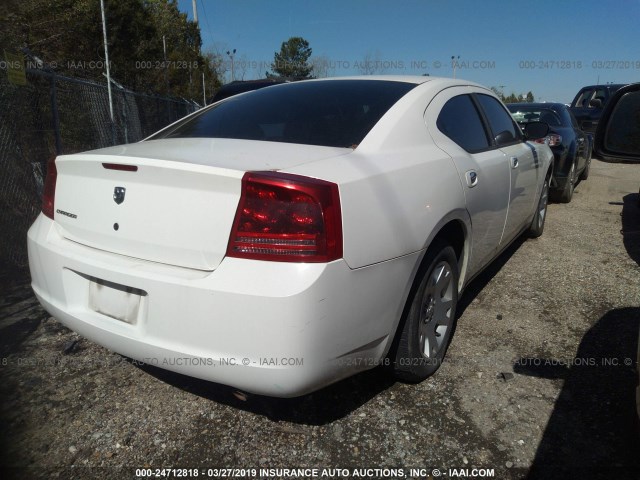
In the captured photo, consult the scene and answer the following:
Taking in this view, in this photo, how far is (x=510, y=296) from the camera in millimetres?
3701

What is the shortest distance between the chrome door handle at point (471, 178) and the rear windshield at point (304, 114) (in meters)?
0.57

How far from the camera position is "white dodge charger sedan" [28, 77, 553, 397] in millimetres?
1686

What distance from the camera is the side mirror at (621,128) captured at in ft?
6.04

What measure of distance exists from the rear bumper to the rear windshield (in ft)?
2.37

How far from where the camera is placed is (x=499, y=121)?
12.3ft

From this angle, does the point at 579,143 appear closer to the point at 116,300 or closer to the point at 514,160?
the point at 514,160

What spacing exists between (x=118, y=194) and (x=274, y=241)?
75cm

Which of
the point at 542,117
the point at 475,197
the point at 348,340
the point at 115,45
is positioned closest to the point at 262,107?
the point at 475,197

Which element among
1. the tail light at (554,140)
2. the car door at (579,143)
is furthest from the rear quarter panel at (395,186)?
the car door at (579,143)

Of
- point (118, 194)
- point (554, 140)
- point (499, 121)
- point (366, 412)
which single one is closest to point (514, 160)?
point (499, 121)

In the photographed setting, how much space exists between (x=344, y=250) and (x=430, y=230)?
0.62 m

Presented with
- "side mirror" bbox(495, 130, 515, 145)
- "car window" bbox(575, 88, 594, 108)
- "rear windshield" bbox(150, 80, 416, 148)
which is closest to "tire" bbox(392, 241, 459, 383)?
"rear windshield" bbox(150, 80, 416, 148)

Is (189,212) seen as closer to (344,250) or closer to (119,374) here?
(344,250)

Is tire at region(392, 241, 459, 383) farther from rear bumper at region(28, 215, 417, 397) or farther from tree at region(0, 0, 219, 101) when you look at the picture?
tree at region(0, 0, 219, 101)
